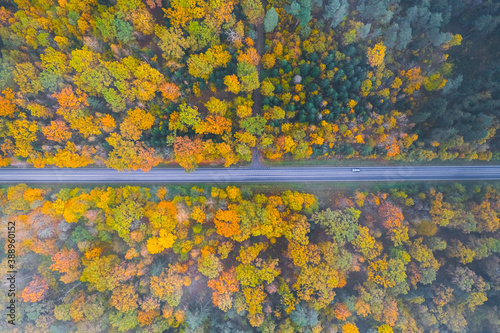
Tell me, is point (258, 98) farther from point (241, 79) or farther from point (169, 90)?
point (169, 90)

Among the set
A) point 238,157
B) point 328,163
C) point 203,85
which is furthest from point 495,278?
point 203,85

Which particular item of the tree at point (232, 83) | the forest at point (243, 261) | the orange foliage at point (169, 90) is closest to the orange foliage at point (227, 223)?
the forest at point (243, 261)

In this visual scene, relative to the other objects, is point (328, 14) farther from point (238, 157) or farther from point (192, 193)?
point (192, 193)

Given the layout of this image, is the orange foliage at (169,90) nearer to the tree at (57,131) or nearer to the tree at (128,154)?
the tree at (128,154)

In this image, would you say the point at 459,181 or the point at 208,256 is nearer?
the point at 208,256

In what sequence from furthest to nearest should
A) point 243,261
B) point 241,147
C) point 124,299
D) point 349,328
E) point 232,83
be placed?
1. point 241,147
2. point 349,328
3. point 243,261
4. point 232,83
5. point 124,299

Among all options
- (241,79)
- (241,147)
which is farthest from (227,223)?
(241,79)

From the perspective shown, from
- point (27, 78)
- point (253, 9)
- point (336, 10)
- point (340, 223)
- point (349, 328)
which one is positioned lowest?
point (349, 328)

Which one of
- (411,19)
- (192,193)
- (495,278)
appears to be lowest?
(495,278)
